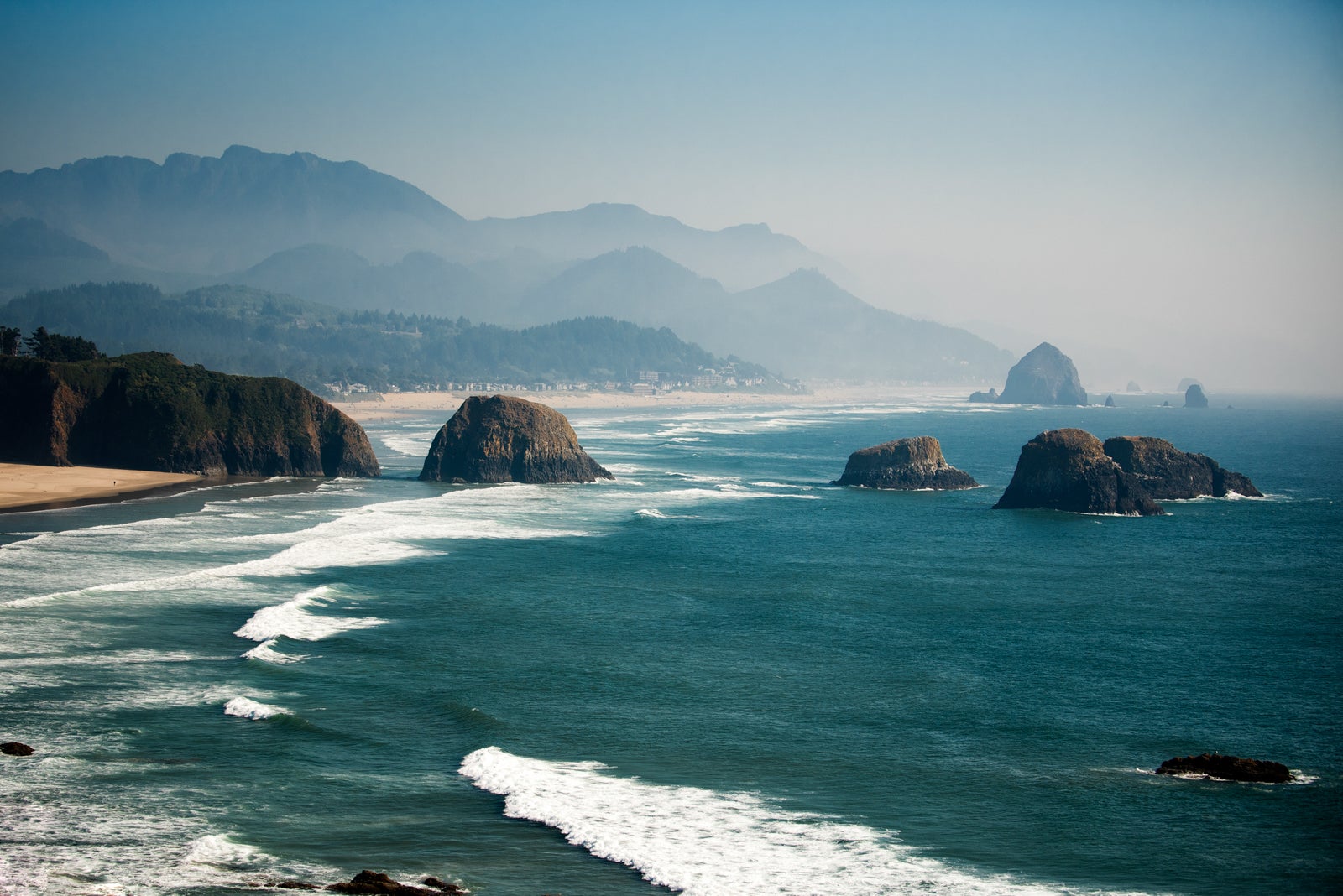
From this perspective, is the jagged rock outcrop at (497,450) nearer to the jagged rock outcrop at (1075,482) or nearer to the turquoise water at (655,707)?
the turquoise water at (655,707)

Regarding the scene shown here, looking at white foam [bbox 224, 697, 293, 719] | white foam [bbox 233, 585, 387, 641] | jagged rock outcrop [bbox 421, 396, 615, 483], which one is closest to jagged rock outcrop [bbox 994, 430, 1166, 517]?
jagged rock outcrop [bbox 421, 396, 615, 483]

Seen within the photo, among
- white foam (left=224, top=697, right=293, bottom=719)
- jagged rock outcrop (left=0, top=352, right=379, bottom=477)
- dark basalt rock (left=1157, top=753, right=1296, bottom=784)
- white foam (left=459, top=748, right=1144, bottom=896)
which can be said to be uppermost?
jagged rock outcrop (left=0, top=352, right=379, bottom=477)

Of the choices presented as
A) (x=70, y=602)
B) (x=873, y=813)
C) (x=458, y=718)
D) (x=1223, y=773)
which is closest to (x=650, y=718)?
(x=458, y=718)

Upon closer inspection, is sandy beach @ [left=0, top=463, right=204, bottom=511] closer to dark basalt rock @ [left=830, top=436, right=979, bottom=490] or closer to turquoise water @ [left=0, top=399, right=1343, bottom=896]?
turquoise water @ [left=0, top=399, right=1343, bottom=896]

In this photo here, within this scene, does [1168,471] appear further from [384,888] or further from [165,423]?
[384,888]

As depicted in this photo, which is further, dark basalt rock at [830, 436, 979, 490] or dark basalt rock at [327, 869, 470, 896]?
dark basalt rock at [830, 436, 979, 490]

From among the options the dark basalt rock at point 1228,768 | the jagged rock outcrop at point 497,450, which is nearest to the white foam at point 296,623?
the dark basalt rock at point 1228,768

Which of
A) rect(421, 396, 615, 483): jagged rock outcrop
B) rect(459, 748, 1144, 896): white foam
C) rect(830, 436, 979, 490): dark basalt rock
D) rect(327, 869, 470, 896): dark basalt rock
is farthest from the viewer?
rect(830, 436, 979, 490): dark basalt rock

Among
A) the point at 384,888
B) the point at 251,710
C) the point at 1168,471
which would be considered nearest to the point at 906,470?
the point at 1168,471
